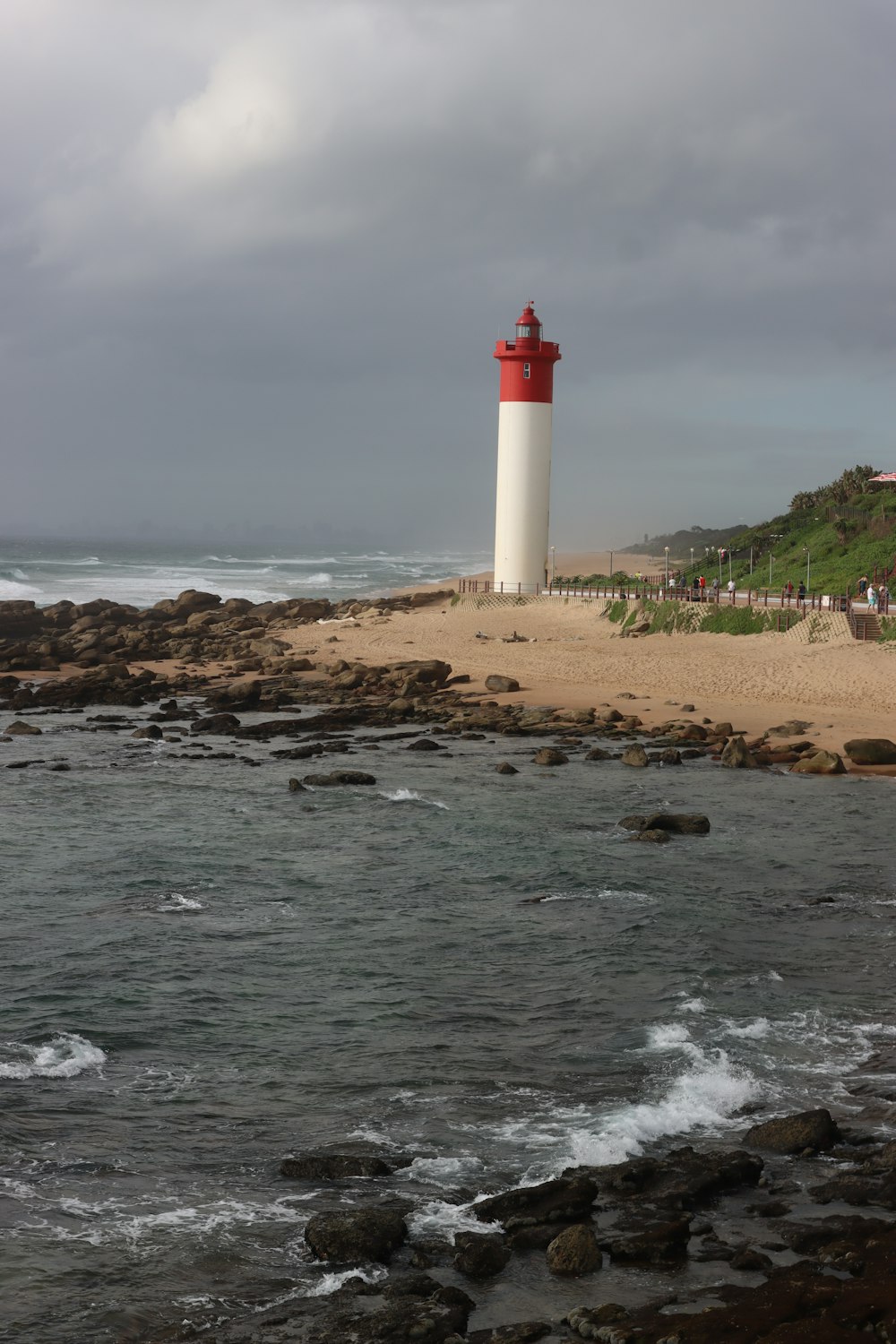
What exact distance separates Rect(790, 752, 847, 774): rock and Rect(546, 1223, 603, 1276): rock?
723 inches

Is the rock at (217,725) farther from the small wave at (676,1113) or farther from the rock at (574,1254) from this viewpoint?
the rock at (574,1254)

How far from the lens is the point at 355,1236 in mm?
9164

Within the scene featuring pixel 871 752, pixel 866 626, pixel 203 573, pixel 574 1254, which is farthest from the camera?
pixel 203 573

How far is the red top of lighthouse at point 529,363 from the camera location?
48.3 meters

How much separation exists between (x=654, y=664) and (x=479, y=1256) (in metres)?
31.2

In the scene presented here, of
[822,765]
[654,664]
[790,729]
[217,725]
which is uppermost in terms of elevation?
[654,664]

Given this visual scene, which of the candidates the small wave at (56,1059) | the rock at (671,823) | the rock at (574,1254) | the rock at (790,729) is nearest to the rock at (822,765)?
the rock at (790,729)

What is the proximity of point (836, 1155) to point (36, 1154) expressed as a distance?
626cm

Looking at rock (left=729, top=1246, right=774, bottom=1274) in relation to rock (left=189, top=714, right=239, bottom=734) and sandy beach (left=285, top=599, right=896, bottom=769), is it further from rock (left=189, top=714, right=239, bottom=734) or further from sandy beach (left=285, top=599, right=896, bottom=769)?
rock (left=189, top=714, right=239, bottom=734)

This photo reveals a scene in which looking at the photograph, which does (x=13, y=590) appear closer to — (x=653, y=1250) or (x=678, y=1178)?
(x=678, y=1178)

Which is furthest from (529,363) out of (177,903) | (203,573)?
(203,573)

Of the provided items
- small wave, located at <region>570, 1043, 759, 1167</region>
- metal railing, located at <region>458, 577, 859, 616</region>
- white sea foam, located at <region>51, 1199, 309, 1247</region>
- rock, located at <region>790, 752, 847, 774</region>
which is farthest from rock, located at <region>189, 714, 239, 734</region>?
white sea foam, located at <region>51, 1199, 309, 1247</region>

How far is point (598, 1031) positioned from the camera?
13.2 m

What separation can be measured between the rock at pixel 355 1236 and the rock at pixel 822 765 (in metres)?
18.5
